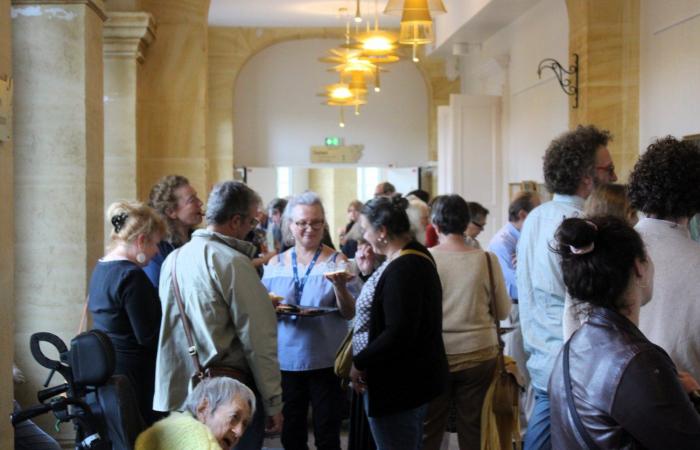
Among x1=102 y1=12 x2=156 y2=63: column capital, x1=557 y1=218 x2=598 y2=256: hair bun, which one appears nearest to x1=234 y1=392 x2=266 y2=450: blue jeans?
x1=557 y1=218 x2=598 y2=256: hair bun

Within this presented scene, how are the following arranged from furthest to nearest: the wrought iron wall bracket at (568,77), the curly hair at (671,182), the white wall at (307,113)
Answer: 1. the white wall at (307,113)
2. the wrought iron wall bracket at (568,77)
3. the curly hair at (671,182)

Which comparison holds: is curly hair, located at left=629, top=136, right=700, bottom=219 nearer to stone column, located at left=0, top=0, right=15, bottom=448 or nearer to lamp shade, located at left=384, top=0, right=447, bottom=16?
stone column, located at left=0, top=0, right=15, bottom=448

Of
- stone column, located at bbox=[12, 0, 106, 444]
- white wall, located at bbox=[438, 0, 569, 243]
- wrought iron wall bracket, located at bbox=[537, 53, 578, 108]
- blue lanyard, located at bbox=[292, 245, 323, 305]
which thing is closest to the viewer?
blue lanyard, located at bbox=[292, 245, 323, 305]

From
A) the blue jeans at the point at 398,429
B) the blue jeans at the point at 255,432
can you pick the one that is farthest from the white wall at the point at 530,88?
the blue jeans at the point at 255,432

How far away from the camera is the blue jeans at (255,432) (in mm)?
3578

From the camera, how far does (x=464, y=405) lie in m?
4.49

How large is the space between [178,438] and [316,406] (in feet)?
6.10

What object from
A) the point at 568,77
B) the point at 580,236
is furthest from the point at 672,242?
the point at 568,77

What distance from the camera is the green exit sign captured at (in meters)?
17.2

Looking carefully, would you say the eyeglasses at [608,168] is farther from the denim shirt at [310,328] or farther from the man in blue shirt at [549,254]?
the denim shirt at [310,328]

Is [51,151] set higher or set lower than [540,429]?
higher

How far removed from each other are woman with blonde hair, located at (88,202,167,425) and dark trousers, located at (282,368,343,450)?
698 millimetres

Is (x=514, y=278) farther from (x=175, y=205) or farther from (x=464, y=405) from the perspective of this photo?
(x=175, y=205)

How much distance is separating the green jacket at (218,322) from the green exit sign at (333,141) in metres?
13.7
